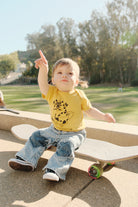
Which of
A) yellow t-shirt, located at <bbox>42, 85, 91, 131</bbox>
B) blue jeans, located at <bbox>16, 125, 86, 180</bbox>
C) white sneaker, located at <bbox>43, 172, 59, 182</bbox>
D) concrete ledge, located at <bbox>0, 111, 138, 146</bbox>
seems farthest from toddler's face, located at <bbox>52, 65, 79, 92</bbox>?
white sneaker, located at <bbox>43, 172, 59, 182</bbox>

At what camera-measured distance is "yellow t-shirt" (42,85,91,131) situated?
215 cm

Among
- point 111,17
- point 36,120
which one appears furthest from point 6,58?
point 36,120

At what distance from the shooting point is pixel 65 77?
2131mm

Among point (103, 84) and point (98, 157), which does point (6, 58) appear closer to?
point (103, 84)

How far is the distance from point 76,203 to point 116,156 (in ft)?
1.77

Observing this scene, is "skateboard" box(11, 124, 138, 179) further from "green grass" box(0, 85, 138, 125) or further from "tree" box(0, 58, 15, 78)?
"tree" box(0, 58, 15, 78)

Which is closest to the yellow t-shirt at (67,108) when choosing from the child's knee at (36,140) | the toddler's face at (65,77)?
the toddler's face at (65,77)

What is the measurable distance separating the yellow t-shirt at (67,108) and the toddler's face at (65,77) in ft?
0.33

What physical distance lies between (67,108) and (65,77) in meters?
0.33

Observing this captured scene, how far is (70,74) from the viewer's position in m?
2.17

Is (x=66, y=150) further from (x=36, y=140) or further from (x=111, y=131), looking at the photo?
(x=111, y=131)

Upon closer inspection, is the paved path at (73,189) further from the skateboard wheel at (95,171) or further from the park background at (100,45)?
the park background at (100,45)

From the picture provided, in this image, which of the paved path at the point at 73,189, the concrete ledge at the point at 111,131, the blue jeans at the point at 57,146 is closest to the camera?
the paved path at the point at 73,189

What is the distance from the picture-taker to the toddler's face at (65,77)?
2.14 meters
